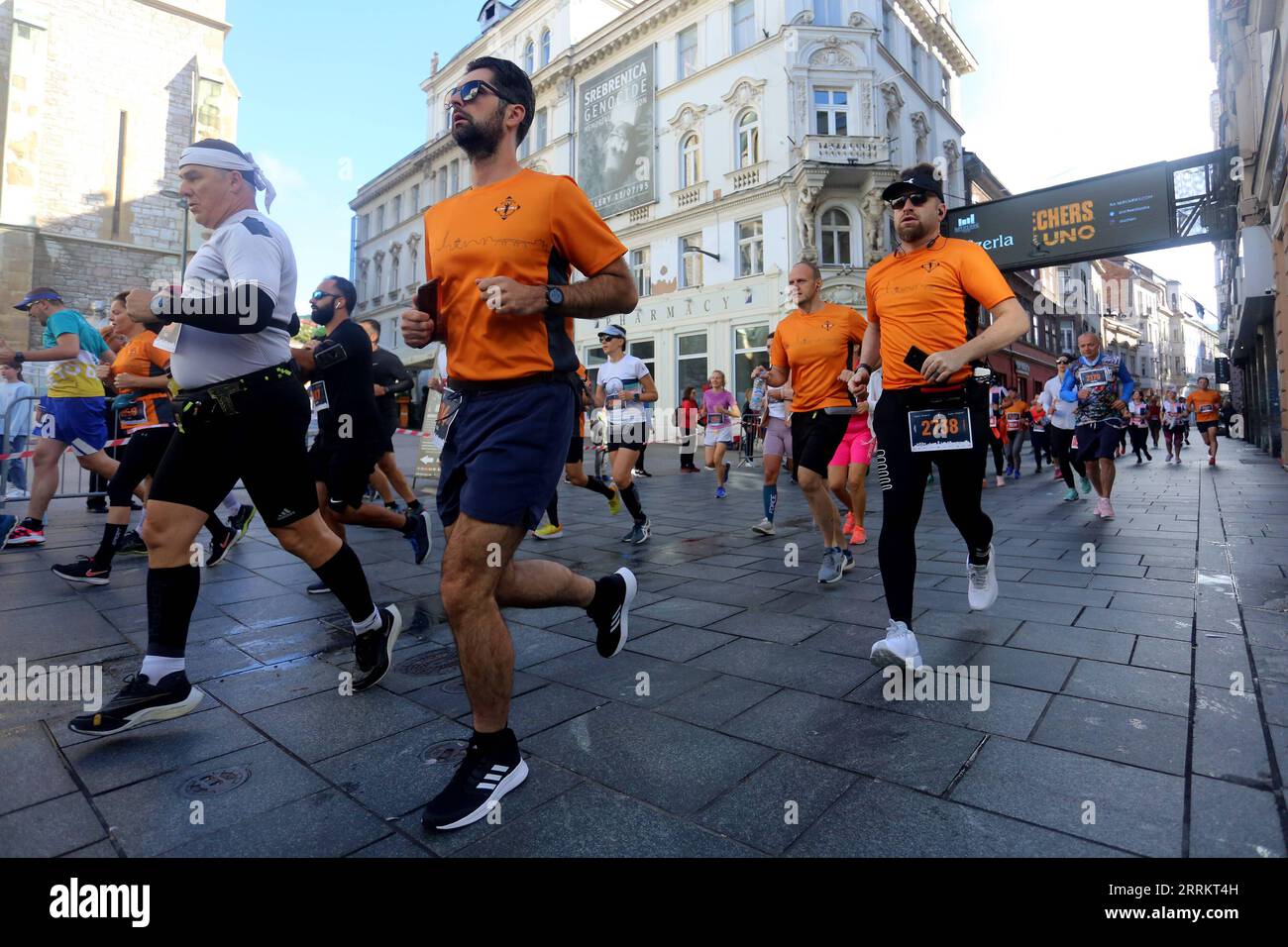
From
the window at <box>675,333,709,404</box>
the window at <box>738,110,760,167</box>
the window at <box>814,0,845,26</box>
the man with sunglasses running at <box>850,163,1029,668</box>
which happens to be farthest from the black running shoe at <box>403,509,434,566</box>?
the window at <box>814,0,845,26</box>

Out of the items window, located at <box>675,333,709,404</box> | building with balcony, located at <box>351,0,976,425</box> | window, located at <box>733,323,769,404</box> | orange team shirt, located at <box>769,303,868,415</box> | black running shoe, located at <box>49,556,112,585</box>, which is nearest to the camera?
black running shoe, located at <box>49,556,112,585</box>

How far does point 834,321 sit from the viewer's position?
196 inches

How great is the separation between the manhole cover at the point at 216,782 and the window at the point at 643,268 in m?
26.8

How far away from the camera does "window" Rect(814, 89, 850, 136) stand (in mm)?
23797

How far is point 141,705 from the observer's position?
7.79ft

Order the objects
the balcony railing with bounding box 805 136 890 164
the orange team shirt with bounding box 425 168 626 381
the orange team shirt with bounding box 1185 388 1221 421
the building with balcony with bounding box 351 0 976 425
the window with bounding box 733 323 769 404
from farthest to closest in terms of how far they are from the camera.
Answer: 1. the window with bounding box 733 323 769 404
2. the building with balcony with bounding box 351 0 976 425
3. the balcony railing with bounding box 805 136 890 164
4. the orange team shirt with bounding box 1185 388 1221 421
5. the orange team shirt with bounding box 425 168 626 381

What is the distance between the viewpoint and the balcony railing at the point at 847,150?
897 inches

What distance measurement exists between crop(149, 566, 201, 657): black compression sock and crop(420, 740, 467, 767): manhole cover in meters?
1.04

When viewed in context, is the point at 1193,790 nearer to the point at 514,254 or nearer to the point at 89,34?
the point at 514,254

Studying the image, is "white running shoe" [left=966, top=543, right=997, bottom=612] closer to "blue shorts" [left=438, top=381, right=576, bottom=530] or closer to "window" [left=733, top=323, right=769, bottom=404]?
"blue shorts" [left=438, top=381, right=576, bottom=530]

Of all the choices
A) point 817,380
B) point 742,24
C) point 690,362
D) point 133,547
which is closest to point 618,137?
point 742,24

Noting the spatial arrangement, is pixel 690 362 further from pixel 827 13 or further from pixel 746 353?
pixel 827 13
